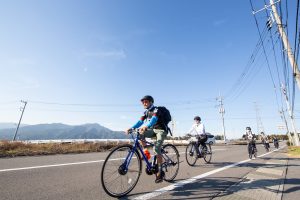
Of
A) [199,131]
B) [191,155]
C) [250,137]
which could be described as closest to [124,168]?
[191,155]

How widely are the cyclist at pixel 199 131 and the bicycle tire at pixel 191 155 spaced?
239 millimetres

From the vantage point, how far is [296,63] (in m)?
11.4

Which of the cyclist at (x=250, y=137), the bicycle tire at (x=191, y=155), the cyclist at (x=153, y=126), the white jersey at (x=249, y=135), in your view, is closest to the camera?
the cyclist at (x=153, y=126)

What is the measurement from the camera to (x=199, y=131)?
30.5ft

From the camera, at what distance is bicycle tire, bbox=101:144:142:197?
3660 mm

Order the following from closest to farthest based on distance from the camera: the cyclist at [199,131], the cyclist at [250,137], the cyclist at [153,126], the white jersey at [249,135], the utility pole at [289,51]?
the cyclist at [153,126], the cyclist at [199,131], the utility pole at [289,51], the cyclist at [250,137], the white jersey at [249,135]

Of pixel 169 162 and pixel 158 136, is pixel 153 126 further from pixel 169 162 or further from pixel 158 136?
pixel 169 162

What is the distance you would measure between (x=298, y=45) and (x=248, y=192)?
7.97 m

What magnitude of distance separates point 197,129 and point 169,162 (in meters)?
4.41

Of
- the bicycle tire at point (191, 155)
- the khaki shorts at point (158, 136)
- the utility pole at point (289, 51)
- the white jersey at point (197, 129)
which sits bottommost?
the bicycle tire at point (191, 155)

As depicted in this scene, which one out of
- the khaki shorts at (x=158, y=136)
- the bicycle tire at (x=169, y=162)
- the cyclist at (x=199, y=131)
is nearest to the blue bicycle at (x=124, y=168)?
the khaki shorts at (x=158, y=136)

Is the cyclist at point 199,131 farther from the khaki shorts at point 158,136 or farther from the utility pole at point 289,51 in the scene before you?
the utility pole at point 289,51

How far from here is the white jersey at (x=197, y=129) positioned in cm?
924

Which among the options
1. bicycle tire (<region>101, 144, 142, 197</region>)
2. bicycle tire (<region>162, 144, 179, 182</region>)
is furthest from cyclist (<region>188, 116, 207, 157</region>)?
bicycle tire (<region>101, 144, 142, 197</region>)
